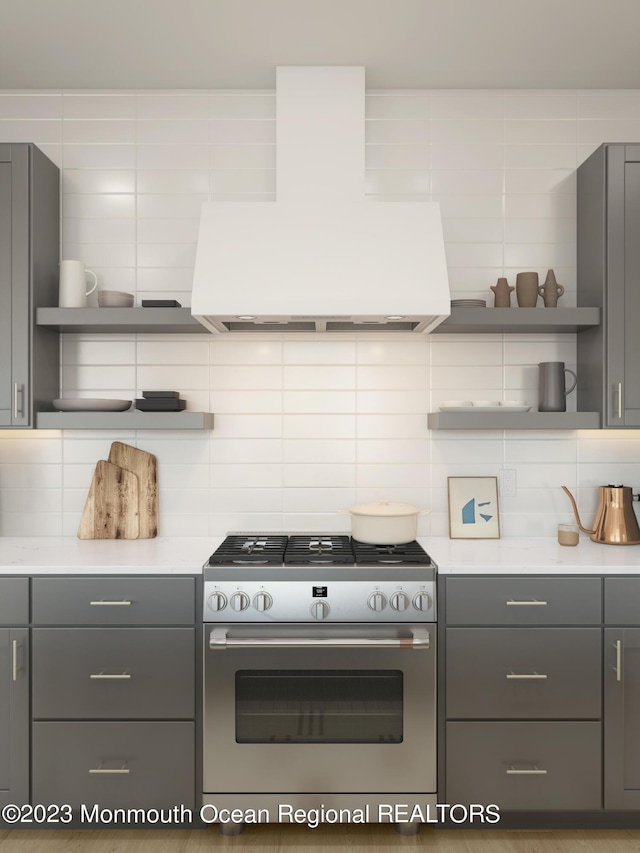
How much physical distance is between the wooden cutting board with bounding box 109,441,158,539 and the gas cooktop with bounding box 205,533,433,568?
379 millimetres

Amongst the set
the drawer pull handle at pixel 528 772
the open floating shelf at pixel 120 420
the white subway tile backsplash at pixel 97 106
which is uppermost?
the white subway tile backsplash at pixel 97 106

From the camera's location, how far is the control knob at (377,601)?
2270mm

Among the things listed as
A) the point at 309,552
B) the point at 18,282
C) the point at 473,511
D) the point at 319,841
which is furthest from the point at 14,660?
the point at 473,511

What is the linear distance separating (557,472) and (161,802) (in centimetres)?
210

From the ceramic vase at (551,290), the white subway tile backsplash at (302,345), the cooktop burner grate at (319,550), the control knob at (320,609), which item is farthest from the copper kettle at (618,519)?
the control knob at (320,609)

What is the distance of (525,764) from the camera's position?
2.29 m

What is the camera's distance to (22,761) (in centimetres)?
229

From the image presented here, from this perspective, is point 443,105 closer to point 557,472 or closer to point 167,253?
point 167,253

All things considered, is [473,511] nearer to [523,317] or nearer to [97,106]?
[523,317]

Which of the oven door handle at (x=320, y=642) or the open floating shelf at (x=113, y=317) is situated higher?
the open floating shelf at (x=113, y=317)

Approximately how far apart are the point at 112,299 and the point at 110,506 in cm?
91

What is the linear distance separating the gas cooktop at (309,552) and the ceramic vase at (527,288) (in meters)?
1.14

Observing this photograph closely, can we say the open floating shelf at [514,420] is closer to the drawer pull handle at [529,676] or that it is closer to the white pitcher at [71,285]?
the drawer pull handle at [529,676]

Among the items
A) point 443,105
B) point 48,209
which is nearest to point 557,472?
point 443,105
